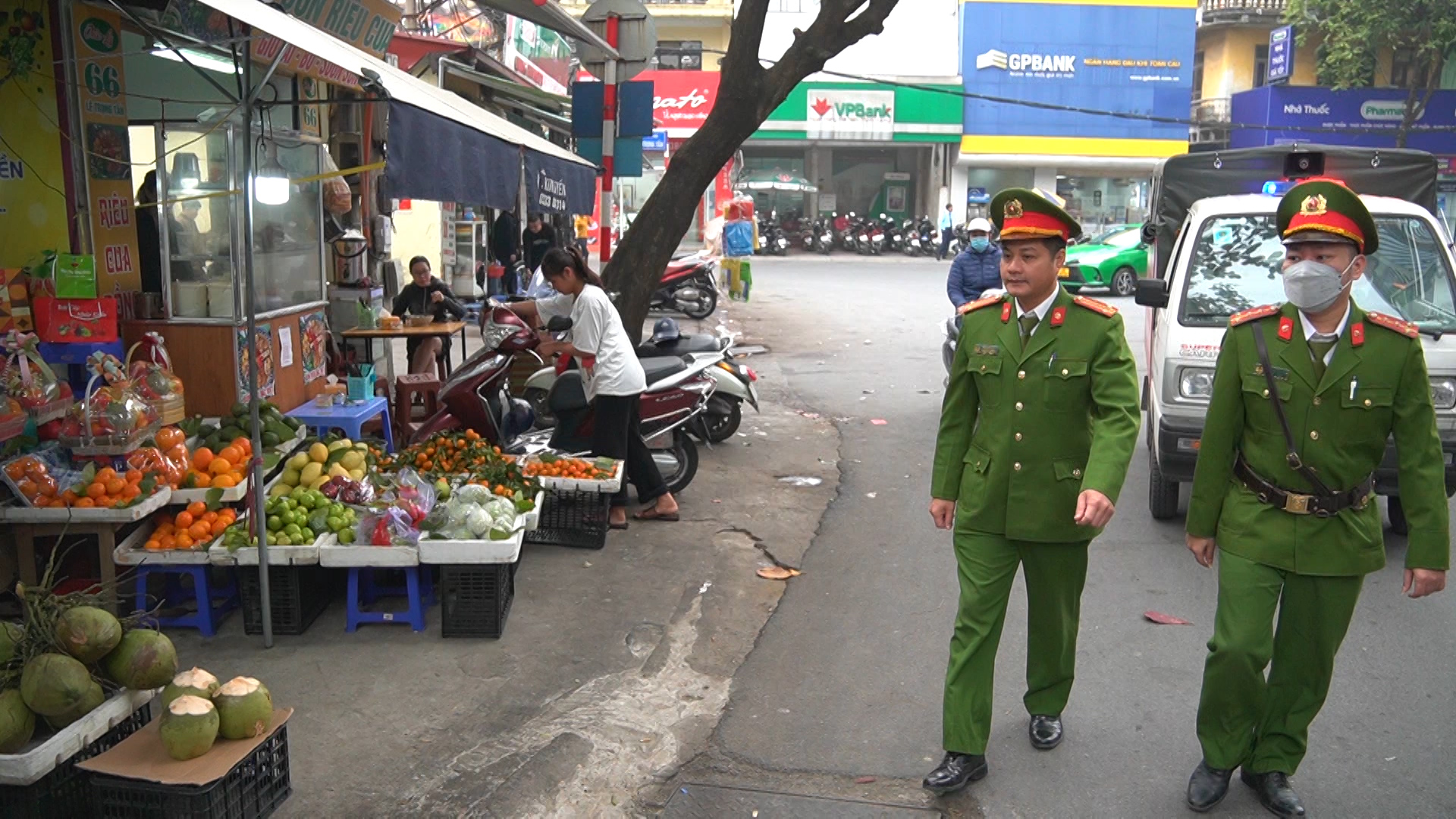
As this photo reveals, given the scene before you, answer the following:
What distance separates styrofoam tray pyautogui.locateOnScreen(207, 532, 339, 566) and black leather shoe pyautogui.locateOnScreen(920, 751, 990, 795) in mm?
2860

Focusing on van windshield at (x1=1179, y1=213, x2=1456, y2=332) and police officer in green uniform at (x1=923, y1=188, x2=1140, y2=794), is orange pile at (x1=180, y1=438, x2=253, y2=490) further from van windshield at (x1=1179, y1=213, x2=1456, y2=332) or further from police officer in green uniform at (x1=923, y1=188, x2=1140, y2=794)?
van windshield at (x1=1179, y1=213, x2=1456, y2=332)

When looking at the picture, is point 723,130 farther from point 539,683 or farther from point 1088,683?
point 1088,683

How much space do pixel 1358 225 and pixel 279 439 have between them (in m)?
5.40

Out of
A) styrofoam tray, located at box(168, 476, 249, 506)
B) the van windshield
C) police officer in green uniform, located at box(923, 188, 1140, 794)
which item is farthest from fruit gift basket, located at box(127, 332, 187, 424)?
the van windshield

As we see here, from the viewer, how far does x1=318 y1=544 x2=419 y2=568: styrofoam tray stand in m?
5.43

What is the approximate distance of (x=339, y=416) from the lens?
7.64 metres

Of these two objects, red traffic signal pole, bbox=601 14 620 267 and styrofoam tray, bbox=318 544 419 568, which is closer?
styrofoam tray, bbox=318 544 419 568

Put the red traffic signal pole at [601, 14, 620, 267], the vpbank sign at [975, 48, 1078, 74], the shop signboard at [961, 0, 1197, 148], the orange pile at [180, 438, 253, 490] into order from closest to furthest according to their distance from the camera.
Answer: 1. the orange pile at [180, 438, 253, 490]
2. the red traffic signal pole at [601, 14, 620, 267]
3. the shop signboard at [961, 0, 1197, 148]
4. the vpbank sign at [975, 48, 1078, 74]

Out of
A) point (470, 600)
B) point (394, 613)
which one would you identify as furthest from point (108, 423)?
point (470, 600)

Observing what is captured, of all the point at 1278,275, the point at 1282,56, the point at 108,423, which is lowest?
the point at 108,423

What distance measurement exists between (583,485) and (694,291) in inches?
523

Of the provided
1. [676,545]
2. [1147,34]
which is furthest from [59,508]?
[1147,34]

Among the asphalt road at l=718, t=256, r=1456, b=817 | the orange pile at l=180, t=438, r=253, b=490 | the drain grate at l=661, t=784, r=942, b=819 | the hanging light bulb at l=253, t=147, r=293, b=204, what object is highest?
the hanging light bulb at l=253, t=147, r=293, b=204

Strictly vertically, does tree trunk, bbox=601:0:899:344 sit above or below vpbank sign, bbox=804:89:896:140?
below
